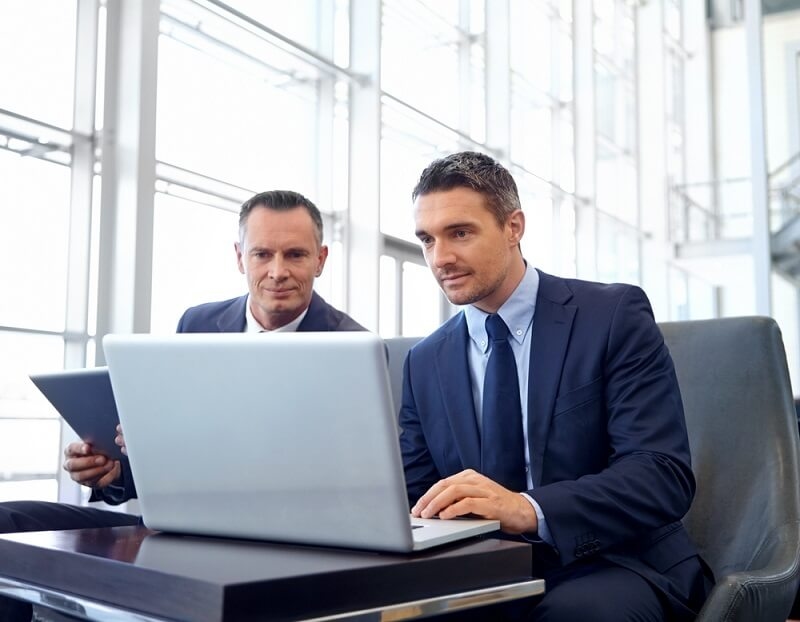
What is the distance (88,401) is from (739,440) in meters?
1.20

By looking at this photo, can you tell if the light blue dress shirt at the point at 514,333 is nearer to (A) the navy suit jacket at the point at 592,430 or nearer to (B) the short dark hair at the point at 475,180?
(A) the navy suit jacket at the point at 592,430

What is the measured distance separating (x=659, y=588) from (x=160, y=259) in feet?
13.2

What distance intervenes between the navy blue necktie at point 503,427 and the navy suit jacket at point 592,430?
31mm

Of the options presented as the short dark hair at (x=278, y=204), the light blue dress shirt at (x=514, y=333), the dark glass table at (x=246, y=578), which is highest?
the short dark hair at (x=278, y=204)

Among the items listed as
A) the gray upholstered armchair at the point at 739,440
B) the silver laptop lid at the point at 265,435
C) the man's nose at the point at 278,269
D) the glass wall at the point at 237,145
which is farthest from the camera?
the glass wall at the point at 237,145

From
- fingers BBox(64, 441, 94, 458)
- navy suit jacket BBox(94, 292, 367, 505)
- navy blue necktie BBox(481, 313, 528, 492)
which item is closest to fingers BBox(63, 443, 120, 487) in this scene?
fingers BBox(64, 441, 94, 458)

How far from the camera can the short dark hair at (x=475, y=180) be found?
1717 millimetres

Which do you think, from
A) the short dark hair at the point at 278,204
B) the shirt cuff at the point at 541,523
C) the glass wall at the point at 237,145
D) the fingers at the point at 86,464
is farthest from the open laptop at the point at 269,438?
the glass wall at the point at 237,145

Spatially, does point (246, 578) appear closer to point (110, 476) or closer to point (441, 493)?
point (441, 493)

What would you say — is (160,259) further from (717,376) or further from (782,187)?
(782,187)

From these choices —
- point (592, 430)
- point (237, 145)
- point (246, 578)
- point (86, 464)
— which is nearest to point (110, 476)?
point (86, 464)

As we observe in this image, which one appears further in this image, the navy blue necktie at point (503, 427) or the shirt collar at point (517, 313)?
the shirt collar at point (517, 313)

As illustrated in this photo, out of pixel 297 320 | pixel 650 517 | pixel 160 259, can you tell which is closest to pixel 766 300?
pixel 160 259

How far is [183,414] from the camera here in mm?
1119
